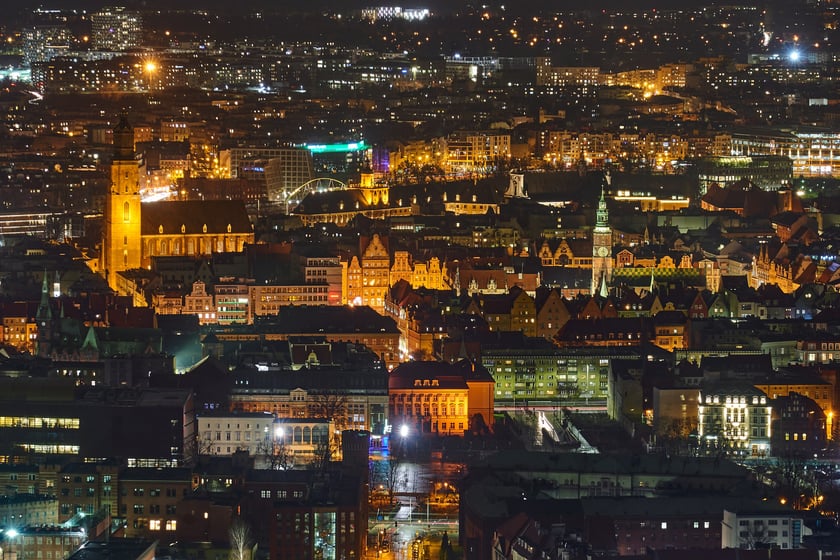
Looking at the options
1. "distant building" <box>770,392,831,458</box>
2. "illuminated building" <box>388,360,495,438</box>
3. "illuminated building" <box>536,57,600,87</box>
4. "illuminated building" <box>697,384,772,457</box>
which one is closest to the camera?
"distant building" <box>770,392,831,458</box>

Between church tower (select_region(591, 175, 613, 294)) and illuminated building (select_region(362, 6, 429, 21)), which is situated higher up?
illuminated building (select_region(362, 6, 429, 21))

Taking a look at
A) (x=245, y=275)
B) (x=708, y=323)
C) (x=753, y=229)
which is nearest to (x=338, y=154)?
(x=753, y=229)

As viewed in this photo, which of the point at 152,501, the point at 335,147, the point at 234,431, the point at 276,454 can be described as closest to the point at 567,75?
the point at 335,147

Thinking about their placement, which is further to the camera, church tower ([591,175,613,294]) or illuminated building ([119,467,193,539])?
church tower ([591,175,613,294])

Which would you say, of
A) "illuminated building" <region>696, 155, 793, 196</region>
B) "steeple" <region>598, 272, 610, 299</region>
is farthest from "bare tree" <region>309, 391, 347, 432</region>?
"illuminated building" <region>696, 155, 793, 196</region>

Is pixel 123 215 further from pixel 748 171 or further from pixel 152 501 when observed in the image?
pixel 748 171

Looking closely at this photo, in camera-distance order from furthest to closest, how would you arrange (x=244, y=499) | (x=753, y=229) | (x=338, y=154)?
1. (x=338, y=154)
2. (x=753, y=229)
3. (x=244, y=499)

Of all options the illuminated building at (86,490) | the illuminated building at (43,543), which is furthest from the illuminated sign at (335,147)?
the illuminated building at (43,543)

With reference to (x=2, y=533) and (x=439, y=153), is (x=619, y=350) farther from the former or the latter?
(x=439, y=153)

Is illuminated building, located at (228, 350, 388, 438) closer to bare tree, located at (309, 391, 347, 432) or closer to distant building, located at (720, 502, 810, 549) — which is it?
bare tree, located at (309, 391, 347, 432)
